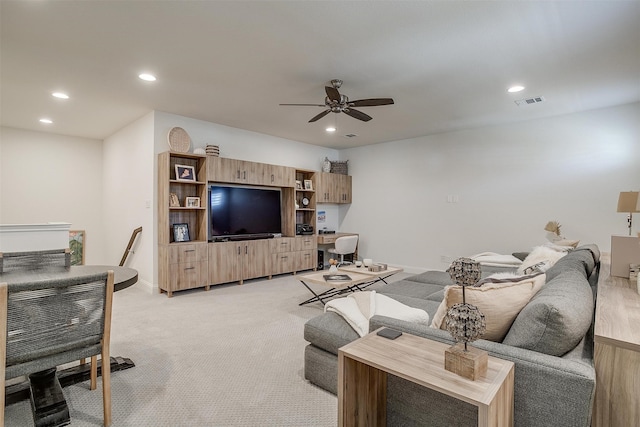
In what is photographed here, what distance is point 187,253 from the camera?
4.44 metres

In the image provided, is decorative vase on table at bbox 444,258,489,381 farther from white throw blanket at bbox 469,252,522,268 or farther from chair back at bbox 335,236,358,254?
chair back at bbox 335,236,358,254

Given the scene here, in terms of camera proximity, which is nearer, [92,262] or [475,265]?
[475,265]

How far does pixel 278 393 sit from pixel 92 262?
5932 millimetres

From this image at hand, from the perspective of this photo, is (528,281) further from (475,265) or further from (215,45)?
(215,45)

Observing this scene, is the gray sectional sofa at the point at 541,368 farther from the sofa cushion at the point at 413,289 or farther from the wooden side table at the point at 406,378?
the sofa cushion at the point at 413,289

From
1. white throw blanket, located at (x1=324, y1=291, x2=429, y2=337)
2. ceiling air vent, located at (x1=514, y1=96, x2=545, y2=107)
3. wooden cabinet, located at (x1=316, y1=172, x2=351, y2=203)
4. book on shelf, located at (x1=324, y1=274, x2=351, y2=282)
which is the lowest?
book on shelf, located at (x1=324, y1=274, x2=351, y2=282)

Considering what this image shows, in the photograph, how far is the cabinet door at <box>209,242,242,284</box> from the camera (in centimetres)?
469

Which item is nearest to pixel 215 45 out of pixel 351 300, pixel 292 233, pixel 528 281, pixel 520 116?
pixel 351 300

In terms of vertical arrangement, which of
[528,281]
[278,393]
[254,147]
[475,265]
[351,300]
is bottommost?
[278,393]

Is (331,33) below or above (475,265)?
above

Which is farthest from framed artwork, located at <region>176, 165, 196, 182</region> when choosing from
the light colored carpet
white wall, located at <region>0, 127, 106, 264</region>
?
white wall, located at <region>0, 127, 106, 264</region>

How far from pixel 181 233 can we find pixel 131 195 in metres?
1.25

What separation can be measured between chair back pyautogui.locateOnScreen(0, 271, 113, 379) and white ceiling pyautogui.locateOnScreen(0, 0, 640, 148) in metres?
1.90

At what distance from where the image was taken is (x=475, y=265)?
123 centimetres
